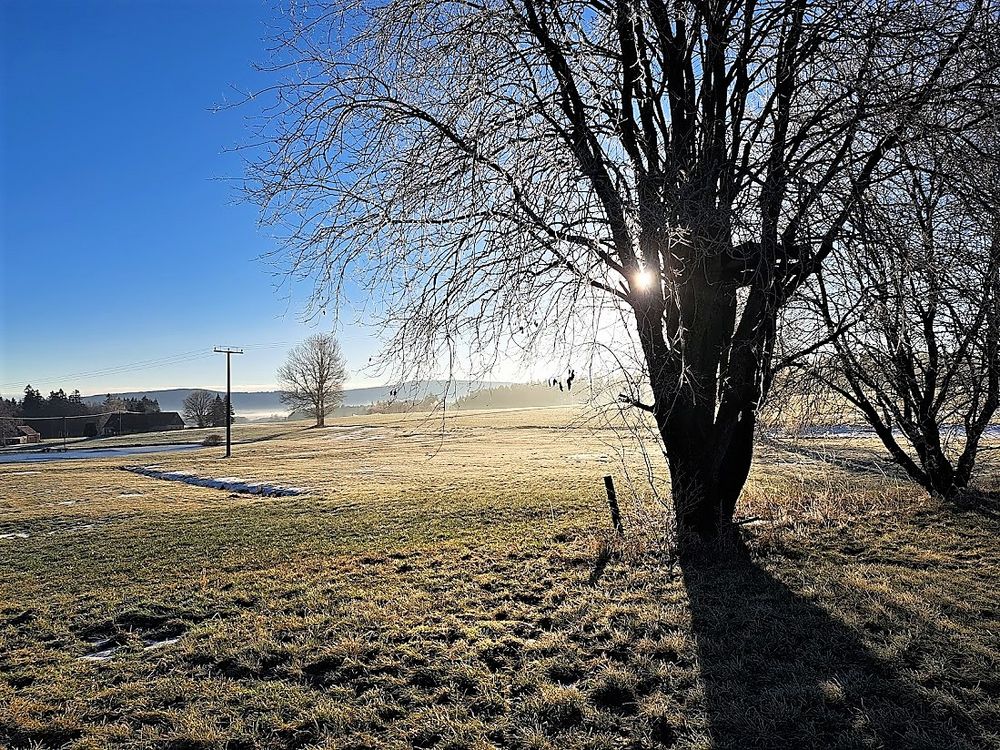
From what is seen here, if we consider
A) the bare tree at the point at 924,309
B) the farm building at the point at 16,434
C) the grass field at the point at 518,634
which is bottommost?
the farm building at the point at 16,434

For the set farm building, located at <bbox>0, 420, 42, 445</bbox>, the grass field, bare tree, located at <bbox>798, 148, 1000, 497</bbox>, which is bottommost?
farm building, located at <bbox>0, 420, 42, 445</bbox>

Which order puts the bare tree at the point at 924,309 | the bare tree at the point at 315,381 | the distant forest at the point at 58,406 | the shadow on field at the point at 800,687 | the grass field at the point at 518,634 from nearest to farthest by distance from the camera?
the shadow on field at the point at 800,687 < the grass field at the point at 518,634 < the bare tree at the point at 924,309 < the bare tree at the point at 315,381 < the distant forest at the point at 58,406

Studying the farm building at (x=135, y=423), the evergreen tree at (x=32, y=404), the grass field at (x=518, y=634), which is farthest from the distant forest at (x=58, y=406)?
the grass field at (x=518, y=634)

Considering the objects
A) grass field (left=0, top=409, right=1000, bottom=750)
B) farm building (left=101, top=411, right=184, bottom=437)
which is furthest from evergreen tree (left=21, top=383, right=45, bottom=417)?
grass field (left=0, top=409, right=1000, bottom=750)

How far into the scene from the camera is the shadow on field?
3.22 meters

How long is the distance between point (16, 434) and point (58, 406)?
2969cm

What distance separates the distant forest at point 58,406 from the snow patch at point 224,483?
63.3 meters

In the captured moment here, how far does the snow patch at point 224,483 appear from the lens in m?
17.3

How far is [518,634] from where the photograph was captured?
4.90 metres

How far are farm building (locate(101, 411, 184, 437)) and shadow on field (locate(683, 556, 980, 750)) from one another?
73.5 metres

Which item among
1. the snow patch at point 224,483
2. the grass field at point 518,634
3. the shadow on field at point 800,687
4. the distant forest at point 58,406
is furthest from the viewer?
the distant forest at point 58,406

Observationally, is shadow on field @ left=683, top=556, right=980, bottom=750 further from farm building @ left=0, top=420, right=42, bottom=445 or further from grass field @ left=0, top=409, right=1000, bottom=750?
farm building @ left=0, top=420, right=42, bottom=445

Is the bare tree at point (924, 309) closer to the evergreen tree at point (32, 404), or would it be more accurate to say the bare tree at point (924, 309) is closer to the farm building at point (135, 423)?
the farm building at point (135, 423)

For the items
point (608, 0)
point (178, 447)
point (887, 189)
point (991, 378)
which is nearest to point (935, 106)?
point (887, 189)
